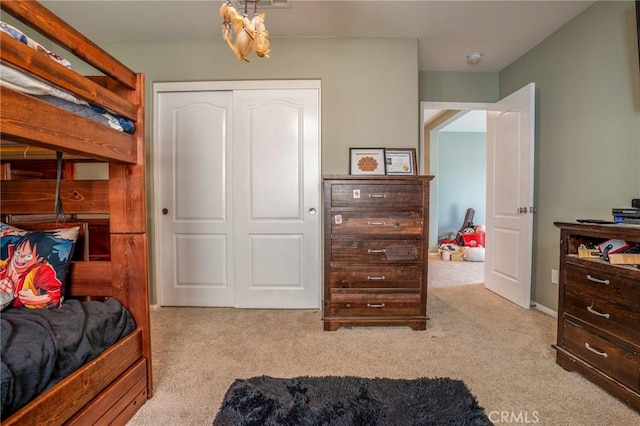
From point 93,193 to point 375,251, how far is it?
1.77 metres

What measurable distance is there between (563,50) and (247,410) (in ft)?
11.3

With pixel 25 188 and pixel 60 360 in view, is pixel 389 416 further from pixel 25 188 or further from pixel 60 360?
pixel 25 188

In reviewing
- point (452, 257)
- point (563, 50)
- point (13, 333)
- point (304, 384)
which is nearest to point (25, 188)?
point (13, 333)

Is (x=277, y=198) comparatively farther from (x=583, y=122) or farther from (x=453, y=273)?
(x=453, y=273)

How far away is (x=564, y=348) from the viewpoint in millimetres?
1708

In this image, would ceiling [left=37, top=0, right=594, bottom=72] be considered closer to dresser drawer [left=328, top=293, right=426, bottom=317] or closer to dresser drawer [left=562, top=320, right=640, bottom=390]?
dresser drawer [left=328, top=293, right=426, bottom=317]

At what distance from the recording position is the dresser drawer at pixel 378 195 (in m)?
2.18

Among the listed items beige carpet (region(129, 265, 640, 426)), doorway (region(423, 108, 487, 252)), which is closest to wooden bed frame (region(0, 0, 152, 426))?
beige carpet (region(129, 265, 640, 426))

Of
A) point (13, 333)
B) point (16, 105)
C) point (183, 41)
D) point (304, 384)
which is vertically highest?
point (183, 41)

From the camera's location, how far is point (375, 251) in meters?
2.21

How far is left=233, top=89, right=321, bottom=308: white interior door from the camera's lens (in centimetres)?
266

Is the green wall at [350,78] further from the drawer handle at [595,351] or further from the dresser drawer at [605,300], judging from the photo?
the drawer handle at [595,351]

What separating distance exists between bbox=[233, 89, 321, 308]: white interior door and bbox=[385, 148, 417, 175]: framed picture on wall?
2.14 feet

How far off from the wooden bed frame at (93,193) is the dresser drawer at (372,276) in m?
1.28
